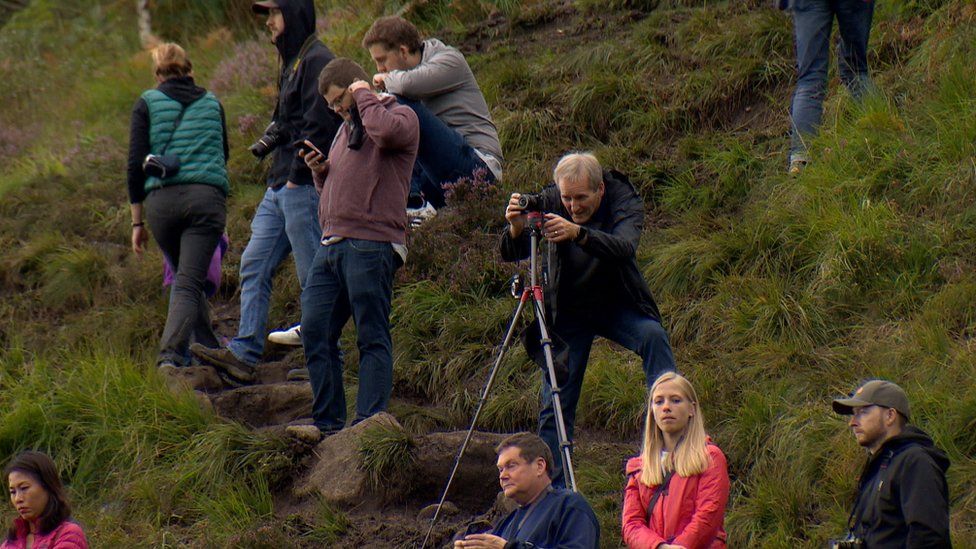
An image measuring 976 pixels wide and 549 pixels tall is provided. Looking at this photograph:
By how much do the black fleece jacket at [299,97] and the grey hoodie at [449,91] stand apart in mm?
431

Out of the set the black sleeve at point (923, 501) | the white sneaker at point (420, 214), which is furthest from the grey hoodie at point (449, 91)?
the black sleeve at point (923, 501)

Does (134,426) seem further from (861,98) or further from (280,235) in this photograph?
(861,98)

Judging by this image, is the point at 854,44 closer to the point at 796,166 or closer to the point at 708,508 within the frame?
the point at 796,166

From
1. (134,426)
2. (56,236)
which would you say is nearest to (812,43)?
(134,426)

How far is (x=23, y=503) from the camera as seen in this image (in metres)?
6.34

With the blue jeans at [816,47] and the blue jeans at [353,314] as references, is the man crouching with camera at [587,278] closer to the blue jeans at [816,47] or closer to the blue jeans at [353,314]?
the blue jeans at [353,314]

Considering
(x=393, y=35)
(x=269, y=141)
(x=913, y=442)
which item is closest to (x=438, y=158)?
(x=393, y=35)

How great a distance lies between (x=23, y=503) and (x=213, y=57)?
33.0ft

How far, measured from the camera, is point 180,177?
852 cm

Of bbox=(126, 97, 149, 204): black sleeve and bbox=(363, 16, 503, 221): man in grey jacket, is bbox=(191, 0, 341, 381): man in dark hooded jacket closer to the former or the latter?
bbox=(363, 16, 503, 221): man in grey jacket

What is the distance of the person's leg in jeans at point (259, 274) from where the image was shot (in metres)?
8.73

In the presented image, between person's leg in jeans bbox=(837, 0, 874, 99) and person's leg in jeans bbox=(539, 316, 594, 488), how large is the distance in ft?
12.4

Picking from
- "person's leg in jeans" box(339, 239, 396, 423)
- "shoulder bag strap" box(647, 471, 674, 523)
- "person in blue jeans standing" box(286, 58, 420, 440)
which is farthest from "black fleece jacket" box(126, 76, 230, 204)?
"shoulder bag strap" box(647, 471, 674, 523)

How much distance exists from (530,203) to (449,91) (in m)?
2.37
